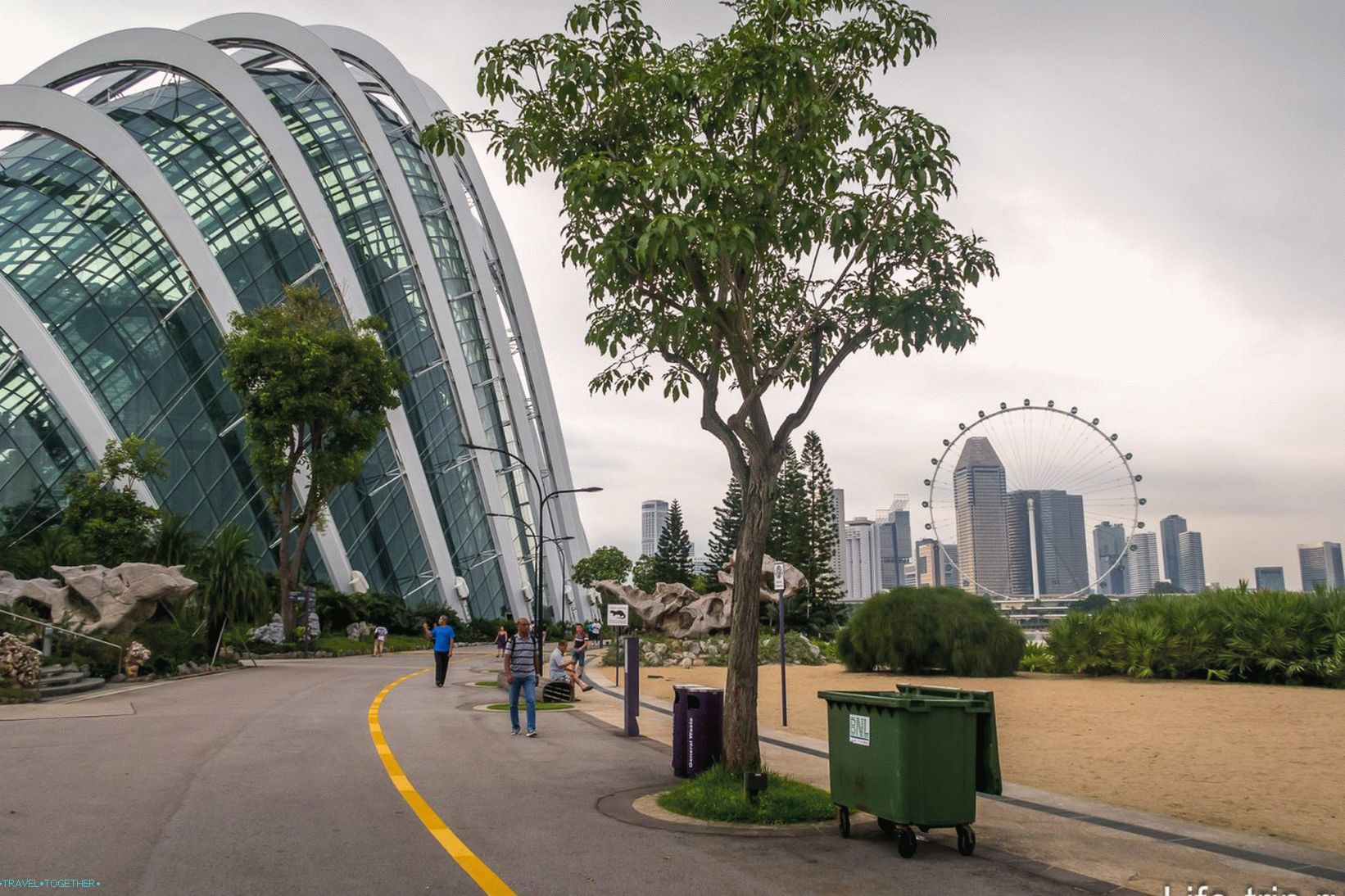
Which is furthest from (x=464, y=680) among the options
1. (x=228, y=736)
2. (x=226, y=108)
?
(x=226, y=108)

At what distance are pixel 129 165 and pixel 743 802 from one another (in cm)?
4149

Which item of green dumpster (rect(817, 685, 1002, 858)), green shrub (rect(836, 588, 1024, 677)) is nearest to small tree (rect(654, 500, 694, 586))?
green shrub (rect(836, 588, 1024, 677))

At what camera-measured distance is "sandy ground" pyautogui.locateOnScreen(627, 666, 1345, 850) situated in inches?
339

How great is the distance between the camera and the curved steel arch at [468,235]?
170ft

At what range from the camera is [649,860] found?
6.07 metres

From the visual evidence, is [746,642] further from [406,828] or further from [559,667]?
[559,667]

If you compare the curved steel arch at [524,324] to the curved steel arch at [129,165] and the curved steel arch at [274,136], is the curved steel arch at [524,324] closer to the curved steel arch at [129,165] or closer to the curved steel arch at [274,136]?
the curved steel arch at [274,136]

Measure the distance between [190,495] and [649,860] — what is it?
3810 cm

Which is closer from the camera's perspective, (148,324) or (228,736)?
(228,736)

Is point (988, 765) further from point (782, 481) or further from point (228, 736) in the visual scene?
point (782, 481)

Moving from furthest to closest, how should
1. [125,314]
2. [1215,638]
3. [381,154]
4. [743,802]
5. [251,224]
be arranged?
[381,154]
[251,224]
[125,314]
[1215,638]
[743,802]

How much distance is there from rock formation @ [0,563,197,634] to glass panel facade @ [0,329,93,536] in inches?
472

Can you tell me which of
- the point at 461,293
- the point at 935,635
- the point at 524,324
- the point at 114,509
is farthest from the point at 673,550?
the point at 935,635

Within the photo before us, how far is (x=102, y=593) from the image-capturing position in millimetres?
22391
